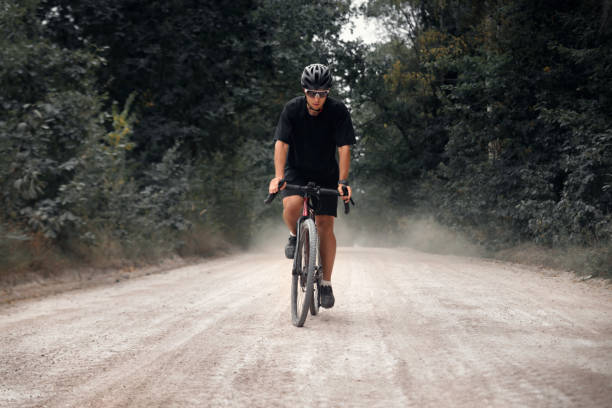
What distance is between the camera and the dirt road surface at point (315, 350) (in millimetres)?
3195

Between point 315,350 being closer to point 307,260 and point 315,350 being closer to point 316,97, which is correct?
point 307,260

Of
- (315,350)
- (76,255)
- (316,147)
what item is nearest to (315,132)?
(316,147)

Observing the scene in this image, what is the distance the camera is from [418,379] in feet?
11.3

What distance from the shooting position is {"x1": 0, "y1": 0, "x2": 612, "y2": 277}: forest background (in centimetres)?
972

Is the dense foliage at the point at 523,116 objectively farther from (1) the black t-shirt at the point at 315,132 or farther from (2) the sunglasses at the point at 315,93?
(2) the sunglasses at the point at 315,93

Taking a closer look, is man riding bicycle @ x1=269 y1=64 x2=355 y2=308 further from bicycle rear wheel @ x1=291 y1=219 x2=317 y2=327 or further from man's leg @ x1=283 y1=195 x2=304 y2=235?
bicycle rear wheel @ x1=291 y1=219 x2=317 y2=327

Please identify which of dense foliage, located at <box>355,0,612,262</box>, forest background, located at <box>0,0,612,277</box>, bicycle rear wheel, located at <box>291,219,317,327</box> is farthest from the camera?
dense foliage, located at <box>355,0,612,262</box>

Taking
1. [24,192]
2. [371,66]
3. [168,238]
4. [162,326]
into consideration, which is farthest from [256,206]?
[162,326]

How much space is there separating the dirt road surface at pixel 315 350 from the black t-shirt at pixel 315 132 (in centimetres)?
147

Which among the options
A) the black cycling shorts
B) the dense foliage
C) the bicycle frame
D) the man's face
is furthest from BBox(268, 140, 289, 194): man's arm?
the dense foliage

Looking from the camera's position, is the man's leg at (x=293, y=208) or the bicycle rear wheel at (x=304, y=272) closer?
the bicycle rear wheel at (x=304, y=272)

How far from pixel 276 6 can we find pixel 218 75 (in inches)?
186

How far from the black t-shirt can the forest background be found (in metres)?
4.80

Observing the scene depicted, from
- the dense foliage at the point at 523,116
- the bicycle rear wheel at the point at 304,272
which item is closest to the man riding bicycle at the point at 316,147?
the bicycle rear wheel at the point at 304,272
